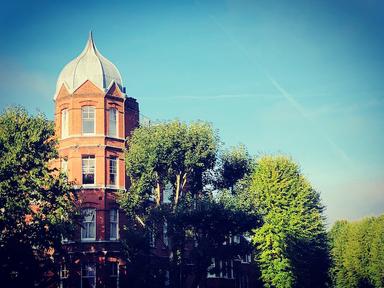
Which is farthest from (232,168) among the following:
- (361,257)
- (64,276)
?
(361,257)

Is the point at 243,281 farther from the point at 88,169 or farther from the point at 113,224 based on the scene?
the point at 88,169

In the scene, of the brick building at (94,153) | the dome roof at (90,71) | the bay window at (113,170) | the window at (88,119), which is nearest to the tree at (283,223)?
the brick building at (94,153)

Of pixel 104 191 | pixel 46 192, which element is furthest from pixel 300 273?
pixel 46 192

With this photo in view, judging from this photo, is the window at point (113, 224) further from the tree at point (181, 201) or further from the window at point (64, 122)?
the window at point (64, 122)

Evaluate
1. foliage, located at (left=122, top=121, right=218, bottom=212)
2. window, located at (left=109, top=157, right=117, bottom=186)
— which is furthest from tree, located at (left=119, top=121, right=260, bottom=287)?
window, located at (left=109, top=157, right=117, bottom=186)

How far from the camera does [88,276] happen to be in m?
47.5

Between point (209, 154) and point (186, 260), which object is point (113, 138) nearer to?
point (209, 154)

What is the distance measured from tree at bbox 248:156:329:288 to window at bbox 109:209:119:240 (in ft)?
53.2

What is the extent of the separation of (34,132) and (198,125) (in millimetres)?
14681

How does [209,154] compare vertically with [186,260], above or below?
above

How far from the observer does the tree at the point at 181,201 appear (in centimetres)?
4628

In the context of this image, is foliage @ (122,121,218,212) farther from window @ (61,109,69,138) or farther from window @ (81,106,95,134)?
window @ (61,109,69,138)

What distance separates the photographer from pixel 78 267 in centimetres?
4725

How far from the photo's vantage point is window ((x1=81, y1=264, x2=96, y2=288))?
155ft
